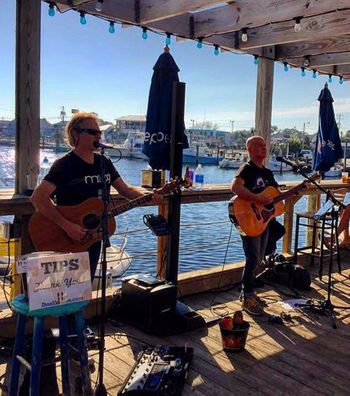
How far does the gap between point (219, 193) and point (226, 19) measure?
147 cm

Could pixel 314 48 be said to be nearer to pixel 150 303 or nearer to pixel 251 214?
pixel 251 214

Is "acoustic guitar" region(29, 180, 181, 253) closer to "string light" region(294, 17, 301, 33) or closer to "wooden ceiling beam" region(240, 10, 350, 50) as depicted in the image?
"string light" region(294, 17, 301, 33)

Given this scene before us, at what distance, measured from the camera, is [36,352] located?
6.21ft

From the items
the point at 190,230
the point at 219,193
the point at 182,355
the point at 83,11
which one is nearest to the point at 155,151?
the point at 219,193

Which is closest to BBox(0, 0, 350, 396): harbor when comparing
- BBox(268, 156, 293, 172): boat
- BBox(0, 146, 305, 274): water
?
BBox(268, 156, 293, 172): boat

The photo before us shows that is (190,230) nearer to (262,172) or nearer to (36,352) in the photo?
(262,172)

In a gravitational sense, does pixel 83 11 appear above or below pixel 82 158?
→ above

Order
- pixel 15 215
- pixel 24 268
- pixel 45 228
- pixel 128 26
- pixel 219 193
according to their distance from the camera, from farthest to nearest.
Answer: pixel 219 193 → pixel 128 26 → pixel 15 215 → pixel 45 228 → pixel 24 268

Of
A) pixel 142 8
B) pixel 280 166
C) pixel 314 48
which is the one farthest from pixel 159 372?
pixel 280 166

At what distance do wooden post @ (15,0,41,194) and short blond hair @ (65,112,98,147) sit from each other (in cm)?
46

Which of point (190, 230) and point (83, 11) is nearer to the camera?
point (83, 11)

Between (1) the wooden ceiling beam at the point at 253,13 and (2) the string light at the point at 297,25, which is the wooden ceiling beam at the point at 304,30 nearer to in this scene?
(2) the string light at the point at 297,25

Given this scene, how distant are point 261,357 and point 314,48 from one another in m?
3.12

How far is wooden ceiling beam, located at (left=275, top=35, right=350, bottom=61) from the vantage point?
14.1 feet
